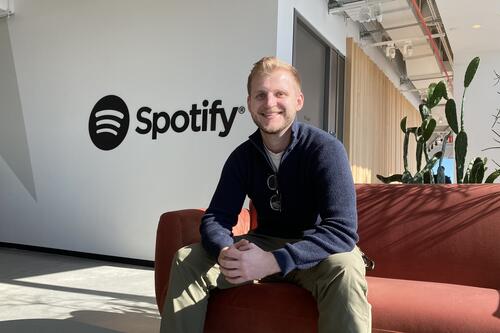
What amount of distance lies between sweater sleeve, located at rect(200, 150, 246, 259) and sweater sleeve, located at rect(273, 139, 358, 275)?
0.29 meters

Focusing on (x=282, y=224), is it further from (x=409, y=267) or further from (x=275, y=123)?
(x=409, y=267)

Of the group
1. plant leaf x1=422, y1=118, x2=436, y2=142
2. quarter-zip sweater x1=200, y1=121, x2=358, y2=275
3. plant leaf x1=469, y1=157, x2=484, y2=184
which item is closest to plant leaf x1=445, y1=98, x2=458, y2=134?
plant leaf x1=422, y1=118, x2=436, y2=142

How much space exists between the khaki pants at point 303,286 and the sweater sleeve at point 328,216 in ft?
0.15

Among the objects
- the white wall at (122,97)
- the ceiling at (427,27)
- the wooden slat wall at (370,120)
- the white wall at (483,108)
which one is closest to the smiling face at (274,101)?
the white wall at (122,97)

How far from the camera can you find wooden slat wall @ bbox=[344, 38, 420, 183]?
19.2 feet

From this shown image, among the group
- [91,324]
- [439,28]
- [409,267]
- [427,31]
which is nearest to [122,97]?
[91,324]

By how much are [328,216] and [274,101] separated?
451 millimetres

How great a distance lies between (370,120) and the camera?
6.68 meters

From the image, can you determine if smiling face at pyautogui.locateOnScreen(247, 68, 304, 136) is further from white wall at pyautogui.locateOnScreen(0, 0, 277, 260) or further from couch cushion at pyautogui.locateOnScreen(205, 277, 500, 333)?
white wall at pyautogui.locateOnScreen(0, 0, 277, 260)

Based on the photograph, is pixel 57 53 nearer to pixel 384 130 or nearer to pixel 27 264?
pixel 27 264

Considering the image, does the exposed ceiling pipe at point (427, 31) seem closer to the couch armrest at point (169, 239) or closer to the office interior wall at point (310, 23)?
the office interior wall at point (310, 23)

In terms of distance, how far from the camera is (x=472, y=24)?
212 inches

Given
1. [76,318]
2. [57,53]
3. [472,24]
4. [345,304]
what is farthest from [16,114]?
[472,24]

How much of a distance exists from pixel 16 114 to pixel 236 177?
463 centimetres
